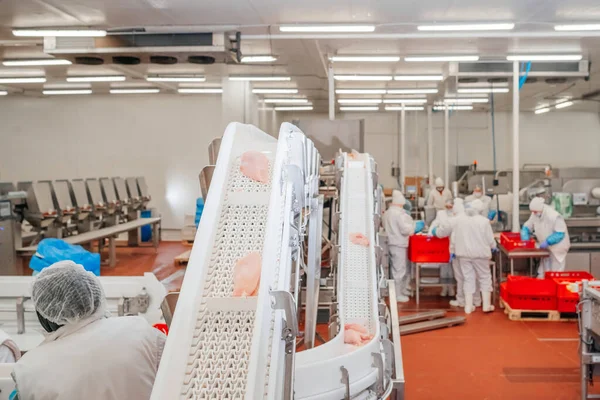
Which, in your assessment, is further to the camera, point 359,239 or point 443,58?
point 443,58

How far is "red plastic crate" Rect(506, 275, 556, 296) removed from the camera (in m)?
6.31

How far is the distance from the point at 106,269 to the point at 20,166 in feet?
17.9

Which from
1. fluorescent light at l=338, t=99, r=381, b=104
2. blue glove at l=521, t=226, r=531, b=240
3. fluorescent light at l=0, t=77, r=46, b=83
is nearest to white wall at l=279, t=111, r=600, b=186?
fluorescent light at l=338, t=99, r=381, b=104

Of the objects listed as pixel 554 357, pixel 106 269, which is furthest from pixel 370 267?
pixel 106 269

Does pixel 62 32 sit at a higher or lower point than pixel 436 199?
higher

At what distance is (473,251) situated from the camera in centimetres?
683

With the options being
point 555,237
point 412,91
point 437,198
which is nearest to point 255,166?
point 555,237

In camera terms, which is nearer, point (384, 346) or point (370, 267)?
point (384, 346)

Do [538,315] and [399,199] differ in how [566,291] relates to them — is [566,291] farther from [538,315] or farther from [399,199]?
[399,199]

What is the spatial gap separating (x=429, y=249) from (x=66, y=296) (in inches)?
234

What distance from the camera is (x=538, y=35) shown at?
743cm

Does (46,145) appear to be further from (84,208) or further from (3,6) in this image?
(3,6)

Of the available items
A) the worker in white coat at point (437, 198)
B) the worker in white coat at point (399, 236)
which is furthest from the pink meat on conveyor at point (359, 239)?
the worker in white coat at point (437, 198)

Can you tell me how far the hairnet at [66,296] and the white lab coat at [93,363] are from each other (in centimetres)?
4
